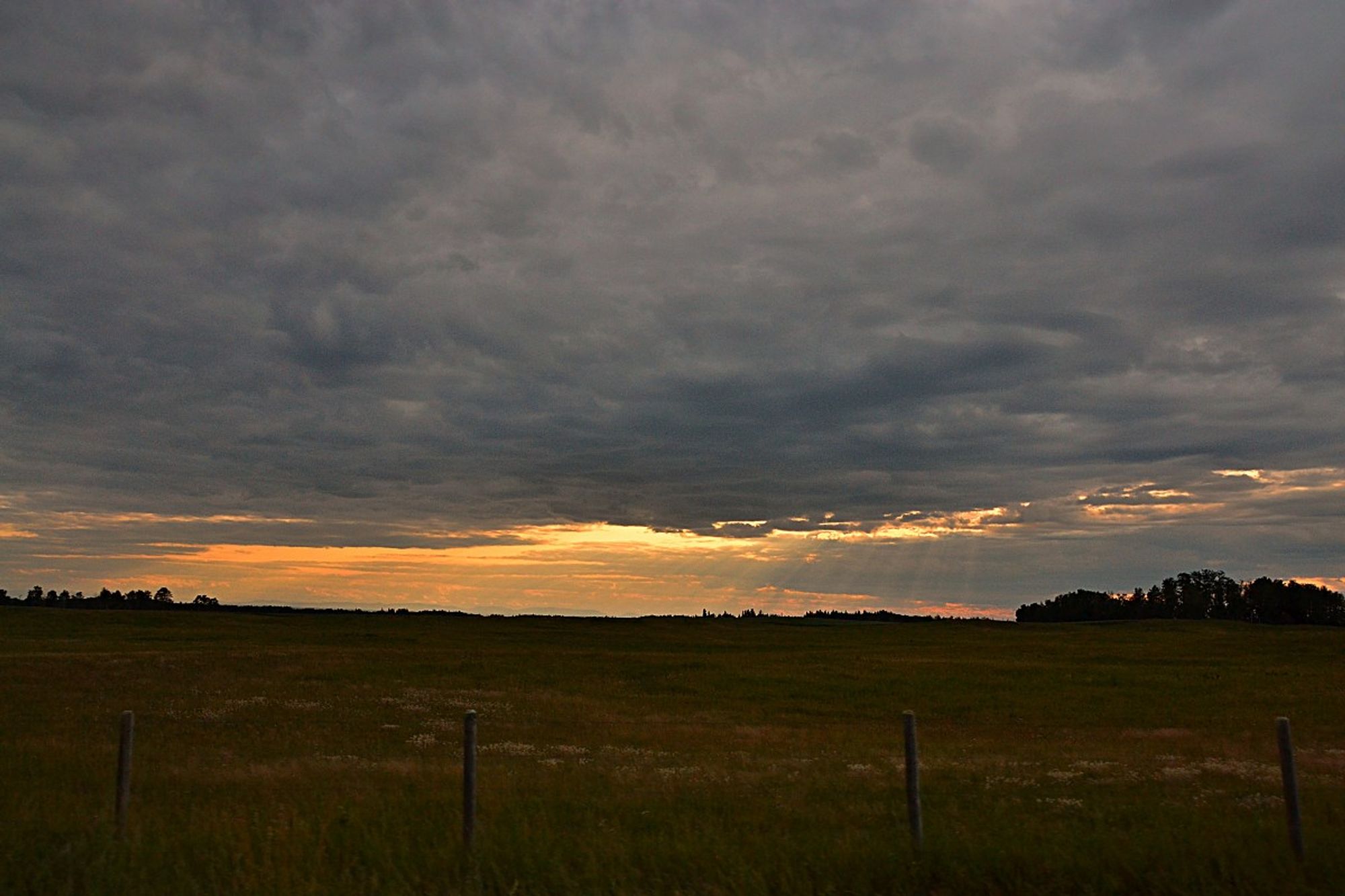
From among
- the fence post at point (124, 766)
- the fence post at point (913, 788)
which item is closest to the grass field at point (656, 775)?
the fence post at point (913, 788)

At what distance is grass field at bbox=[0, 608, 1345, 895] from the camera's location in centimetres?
1125

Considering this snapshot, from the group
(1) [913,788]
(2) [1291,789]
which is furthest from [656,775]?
(2) [1291,789]

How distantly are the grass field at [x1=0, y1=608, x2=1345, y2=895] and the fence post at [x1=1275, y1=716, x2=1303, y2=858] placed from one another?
364mm

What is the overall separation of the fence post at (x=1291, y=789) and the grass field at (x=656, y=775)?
0.36m

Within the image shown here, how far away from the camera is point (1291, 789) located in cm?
1228

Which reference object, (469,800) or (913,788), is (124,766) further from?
(913,788)

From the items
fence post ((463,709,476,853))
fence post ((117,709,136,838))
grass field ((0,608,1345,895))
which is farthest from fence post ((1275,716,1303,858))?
fence post ((117,709,136,838))

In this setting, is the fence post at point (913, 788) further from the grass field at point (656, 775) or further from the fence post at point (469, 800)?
the fence post at point (469, 800)

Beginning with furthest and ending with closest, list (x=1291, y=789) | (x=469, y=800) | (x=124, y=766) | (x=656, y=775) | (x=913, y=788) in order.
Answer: (x=656, y=775) < (x=124, y=766) < (x=913, y=788) < (x=469, y=800) < (x=1291, y=789)

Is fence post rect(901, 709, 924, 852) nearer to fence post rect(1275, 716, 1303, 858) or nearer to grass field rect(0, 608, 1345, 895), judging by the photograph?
grass field rect(0, 608, 1345, 895)

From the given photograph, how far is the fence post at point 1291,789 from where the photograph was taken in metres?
12.1

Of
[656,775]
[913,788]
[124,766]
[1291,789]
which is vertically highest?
[124,766]

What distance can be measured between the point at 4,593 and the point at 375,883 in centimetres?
22215

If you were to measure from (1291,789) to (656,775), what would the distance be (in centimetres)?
1322
